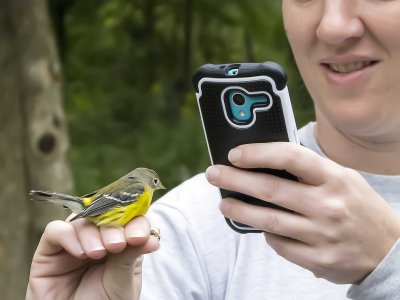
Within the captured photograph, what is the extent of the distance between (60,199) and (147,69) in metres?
4.61

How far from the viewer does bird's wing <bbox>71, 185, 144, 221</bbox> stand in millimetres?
1853

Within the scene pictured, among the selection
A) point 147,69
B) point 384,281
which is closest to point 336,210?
point 384,281

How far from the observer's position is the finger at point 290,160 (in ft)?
5.41

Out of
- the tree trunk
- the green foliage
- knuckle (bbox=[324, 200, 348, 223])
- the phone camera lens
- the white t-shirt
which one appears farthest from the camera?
the green foliage

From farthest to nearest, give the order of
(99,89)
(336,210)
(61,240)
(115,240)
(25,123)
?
1. (99,89)
2. (25,123)
3. (61,240)
4. (115,240)
5. (336,210)

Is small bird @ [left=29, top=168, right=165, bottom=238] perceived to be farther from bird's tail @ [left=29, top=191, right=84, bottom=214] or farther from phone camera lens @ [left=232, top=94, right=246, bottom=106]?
phone camera lens @ [left=232, top=94, right=246, bottom=106]

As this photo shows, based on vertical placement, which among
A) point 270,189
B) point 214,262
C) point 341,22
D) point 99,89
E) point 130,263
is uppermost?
point 341,22

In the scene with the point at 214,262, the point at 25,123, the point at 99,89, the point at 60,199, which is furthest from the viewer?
the point at 99,89

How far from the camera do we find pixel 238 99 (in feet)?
5.78

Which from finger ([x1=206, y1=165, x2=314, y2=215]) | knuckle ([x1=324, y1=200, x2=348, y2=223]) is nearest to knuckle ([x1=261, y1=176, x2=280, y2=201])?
finger ([x1=206, y1=165, x2=314, y2=215])

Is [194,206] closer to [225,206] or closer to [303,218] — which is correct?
[225,206]

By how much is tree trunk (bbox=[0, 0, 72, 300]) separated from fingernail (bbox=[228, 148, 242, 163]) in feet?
11.5

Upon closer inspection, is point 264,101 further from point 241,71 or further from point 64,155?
point 64,155

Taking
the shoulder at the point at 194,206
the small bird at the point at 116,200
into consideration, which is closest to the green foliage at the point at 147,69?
the shoulder at the point at 194,206
